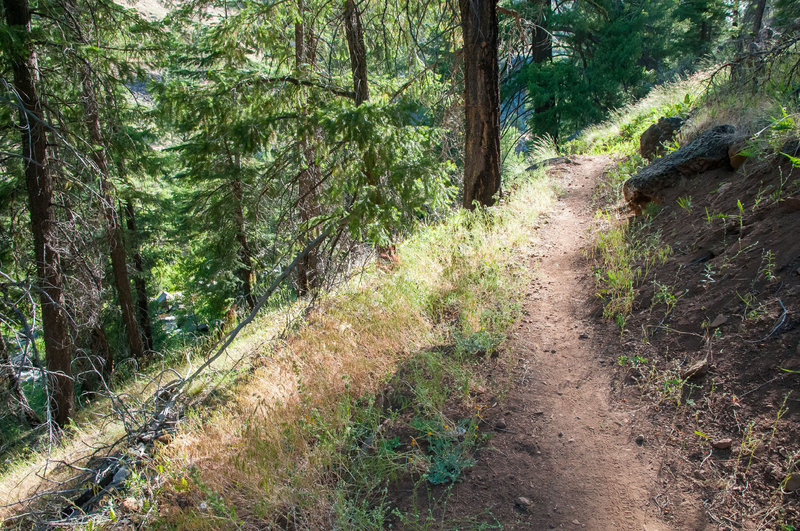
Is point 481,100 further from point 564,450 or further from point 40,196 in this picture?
point 40,196

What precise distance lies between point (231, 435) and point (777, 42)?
917cm

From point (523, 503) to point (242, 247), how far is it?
1327 centimetres

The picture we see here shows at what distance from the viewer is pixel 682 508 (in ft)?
7.98

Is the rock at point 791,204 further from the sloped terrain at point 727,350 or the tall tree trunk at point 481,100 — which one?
the tall tree trunk at point 481,100

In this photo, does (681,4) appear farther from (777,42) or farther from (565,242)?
(565,242)

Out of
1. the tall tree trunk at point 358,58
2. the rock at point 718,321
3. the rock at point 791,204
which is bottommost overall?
Result: the rock at point 718,321

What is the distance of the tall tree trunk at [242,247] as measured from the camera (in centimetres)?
1209

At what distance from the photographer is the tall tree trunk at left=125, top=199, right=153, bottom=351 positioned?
13.3m

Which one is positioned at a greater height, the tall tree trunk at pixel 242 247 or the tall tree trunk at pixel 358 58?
the tall tree trunk at pixel 358 58

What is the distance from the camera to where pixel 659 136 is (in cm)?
778

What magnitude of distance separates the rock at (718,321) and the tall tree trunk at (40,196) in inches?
295

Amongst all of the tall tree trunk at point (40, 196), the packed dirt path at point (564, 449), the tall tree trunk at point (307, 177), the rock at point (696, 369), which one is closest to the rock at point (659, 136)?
the packed dirt path at point (564, 449)

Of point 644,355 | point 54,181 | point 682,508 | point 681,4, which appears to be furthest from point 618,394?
point 681,4

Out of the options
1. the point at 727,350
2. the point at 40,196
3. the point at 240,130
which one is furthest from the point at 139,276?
the point at 727,350
